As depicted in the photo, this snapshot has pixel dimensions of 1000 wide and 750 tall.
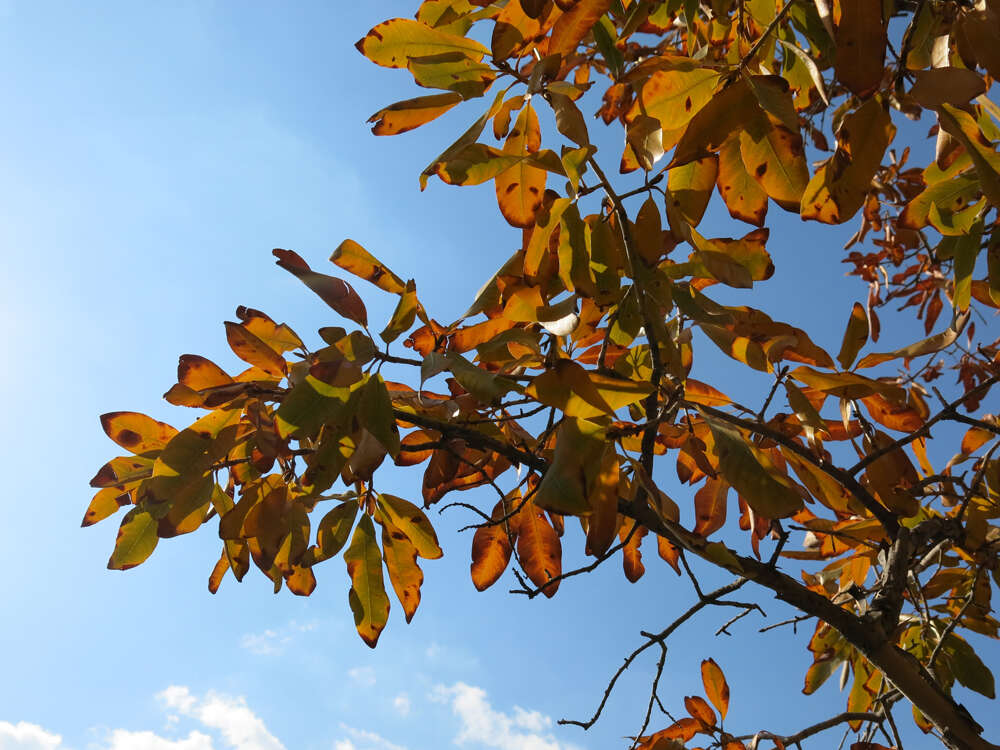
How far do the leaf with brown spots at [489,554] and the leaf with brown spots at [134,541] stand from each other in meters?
0.39

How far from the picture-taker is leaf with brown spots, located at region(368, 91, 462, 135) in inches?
30.2

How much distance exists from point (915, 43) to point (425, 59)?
0.62 metres

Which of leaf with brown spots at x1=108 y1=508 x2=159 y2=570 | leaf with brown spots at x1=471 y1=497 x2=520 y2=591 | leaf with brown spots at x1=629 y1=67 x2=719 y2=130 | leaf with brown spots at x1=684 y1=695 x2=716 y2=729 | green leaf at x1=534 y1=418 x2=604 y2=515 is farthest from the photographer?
leaf with brown spots at x1=684 y1=695 x2=716 y2=729

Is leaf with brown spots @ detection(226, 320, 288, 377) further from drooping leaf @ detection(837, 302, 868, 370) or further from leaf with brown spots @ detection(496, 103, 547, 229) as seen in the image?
drooping leaf @ detection(837, 302, 868, 370)

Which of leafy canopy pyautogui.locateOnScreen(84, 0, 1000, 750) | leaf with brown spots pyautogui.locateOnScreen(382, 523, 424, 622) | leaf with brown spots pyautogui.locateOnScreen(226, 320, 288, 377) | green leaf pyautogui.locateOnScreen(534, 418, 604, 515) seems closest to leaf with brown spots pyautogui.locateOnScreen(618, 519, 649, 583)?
leafy canopy pyautogui.locateOnScreen(84, 0, 1000, 750)

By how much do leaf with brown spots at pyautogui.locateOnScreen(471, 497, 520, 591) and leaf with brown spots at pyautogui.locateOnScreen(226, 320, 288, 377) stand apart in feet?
1.12

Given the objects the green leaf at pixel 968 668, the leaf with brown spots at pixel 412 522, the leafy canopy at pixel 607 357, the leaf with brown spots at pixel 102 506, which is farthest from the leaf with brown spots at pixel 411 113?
the green leaf at pixel 968 668

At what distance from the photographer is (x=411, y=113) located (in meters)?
0.80

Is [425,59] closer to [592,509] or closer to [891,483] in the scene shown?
[592,509]

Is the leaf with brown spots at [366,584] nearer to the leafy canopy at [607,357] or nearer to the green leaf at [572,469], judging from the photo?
the leafy canopy at [607,357]

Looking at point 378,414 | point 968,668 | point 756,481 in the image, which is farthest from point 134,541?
point 968,668

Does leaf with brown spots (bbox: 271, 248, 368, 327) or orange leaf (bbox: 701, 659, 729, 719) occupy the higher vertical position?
leaf with brown spots (bbox: 271, 248, 368, 327)

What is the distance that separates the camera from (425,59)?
0.76 m

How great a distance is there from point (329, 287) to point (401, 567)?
373mm
